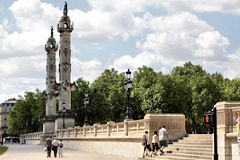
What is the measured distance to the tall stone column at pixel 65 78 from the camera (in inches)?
2436

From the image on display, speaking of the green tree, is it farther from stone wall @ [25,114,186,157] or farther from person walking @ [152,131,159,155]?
person walking @ [152,131,159,155]

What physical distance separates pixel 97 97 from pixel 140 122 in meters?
50.0

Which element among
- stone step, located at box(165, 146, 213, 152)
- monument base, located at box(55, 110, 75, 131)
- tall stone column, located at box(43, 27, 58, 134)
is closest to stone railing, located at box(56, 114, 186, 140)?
stone step, located at box(165, 146, 213, 152)

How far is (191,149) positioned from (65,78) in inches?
1640

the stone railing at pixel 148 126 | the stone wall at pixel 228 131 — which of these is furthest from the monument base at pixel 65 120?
the stone wall at pixel 228 131

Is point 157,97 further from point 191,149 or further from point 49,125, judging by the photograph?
point 191,149

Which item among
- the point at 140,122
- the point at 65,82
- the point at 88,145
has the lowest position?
the point at 88,145

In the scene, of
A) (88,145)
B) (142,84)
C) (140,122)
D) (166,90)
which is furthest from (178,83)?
(140,122)

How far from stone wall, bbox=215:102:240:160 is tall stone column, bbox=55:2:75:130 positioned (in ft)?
144

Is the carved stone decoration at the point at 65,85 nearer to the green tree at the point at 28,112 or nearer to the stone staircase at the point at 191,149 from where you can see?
the stone staircase at the point at 191,149

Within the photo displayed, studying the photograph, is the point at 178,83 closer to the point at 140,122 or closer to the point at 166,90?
the point at 166,90

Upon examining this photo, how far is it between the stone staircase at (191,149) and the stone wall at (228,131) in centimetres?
169

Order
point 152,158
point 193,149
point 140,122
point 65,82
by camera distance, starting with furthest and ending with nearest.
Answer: point 65,82
point 140,122
point 152,158
point 193,149

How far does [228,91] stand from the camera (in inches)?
3086
